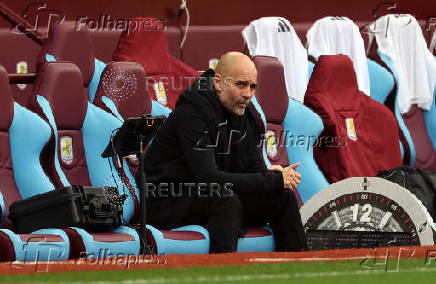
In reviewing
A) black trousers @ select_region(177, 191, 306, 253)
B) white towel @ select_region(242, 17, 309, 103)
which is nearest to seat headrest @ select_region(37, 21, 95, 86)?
white towel @ select_region(242, 17, 309, 103)

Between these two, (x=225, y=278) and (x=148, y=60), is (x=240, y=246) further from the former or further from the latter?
(x=148, y=60)

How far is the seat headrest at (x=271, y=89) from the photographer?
215 inches

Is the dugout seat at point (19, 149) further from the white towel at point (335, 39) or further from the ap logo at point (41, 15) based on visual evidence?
the white towel at point (335, 39)

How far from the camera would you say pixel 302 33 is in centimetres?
742

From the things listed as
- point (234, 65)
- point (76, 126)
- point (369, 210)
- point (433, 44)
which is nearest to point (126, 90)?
point (76, 126)

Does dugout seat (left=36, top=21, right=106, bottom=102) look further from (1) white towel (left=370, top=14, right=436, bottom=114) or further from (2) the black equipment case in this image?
(1) white towel (left=370, top=14, right=436, bottom=114)

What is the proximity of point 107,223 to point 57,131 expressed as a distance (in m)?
0.73

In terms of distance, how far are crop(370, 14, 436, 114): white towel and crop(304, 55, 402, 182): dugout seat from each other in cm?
71

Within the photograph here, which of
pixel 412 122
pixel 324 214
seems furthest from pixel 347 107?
pixel 324 214

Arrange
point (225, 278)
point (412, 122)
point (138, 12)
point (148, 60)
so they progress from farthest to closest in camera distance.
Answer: point (138, 12), point (412, 122), point (148, 60), point (225, 278)

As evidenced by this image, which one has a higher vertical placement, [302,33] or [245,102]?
[302,33]

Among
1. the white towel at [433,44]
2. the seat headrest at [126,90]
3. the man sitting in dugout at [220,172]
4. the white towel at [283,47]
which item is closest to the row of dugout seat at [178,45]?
the white towel at [433,44]

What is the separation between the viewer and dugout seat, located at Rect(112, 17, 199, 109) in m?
5.90

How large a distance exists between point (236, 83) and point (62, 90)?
2.77 ft
